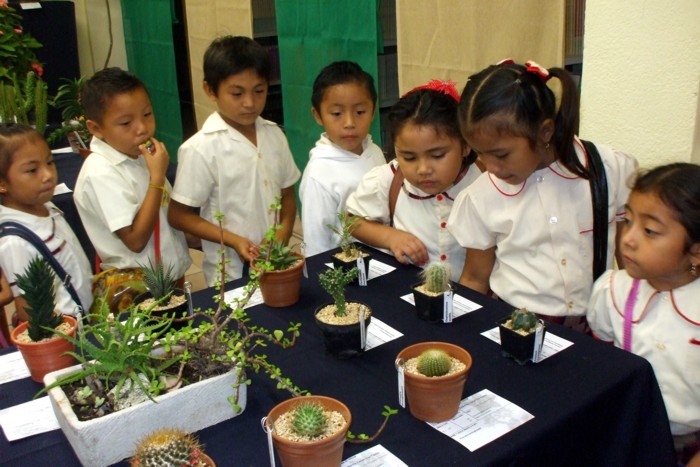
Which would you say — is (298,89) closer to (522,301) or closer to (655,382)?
→ (522,301)

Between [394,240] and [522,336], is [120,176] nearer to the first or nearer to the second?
[394,240]

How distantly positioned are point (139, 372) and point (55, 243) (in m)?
1.08

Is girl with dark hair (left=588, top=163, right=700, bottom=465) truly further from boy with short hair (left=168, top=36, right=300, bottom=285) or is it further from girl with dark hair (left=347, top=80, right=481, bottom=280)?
boy with short hair (left=168, top=36, right=300, bottom=285)

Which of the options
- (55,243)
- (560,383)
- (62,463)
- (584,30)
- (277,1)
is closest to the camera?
(62,463)

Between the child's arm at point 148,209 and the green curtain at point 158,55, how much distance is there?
3.84 m

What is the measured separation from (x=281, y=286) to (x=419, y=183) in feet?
1.91

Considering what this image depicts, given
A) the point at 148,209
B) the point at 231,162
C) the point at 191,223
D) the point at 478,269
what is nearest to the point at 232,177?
the point at 231,162

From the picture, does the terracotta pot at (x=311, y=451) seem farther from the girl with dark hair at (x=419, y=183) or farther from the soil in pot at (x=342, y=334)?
the girl with dark hair at (x=419, y=183)

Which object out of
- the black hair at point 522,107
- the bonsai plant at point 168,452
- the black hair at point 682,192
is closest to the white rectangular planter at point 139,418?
the bonsai plant at point 168,452

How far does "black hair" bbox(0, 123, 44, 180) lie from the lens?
2079 mm

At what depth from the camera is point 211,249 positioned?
8.74 ft

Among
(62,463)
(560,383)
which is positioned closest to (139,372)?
(62,463)

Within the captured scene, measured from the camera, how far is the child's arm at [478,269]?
1.90 meters

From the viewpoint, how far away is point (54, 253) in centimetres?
213
